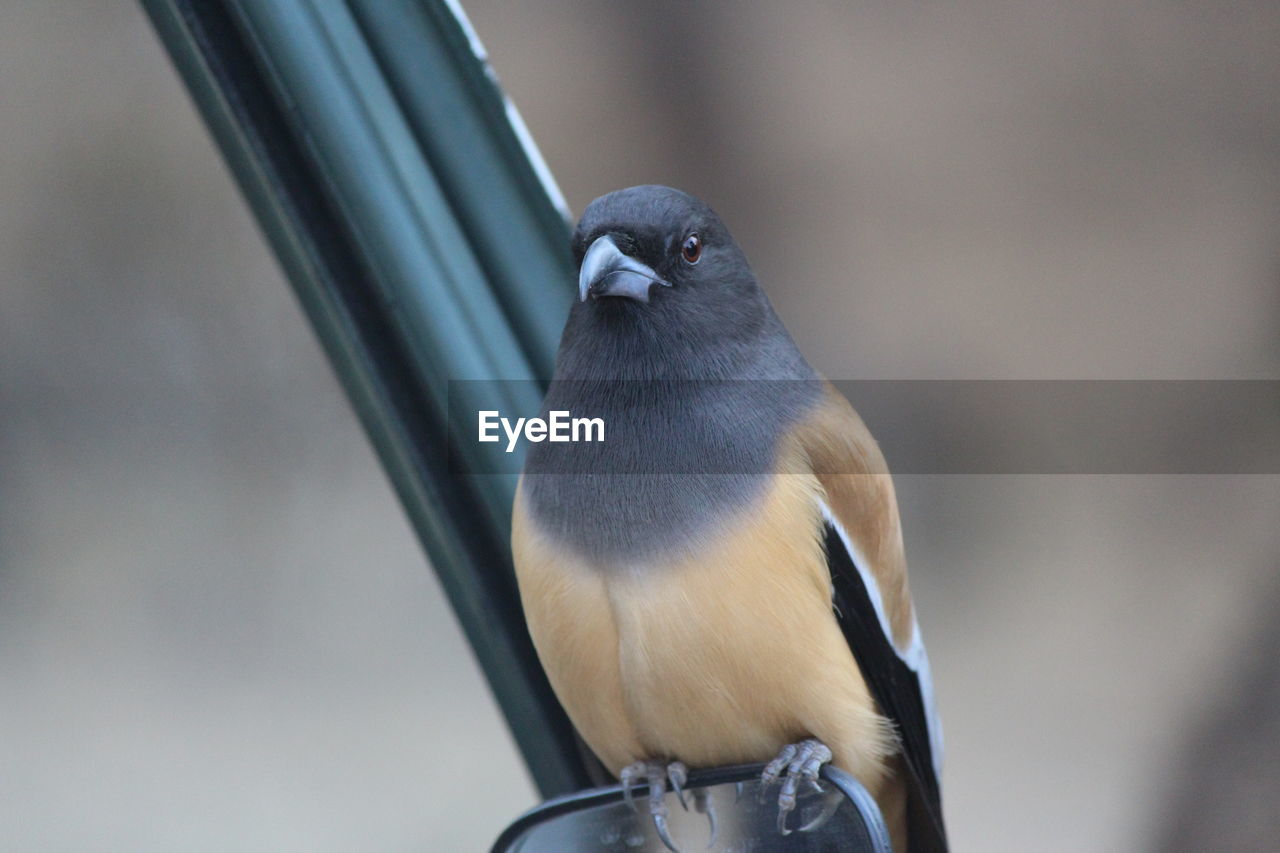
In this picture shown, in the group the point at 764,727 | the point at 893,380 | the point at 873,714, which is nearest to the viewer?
the point at 764,727

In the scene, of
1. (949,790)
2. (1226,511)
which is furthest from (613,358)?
(1226,511)

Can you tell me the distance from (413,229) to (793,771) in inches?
24.3

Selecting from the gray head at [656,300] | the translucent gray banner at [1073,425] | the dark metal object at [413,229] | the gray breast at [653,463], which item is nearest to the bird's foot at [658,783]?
the dark metal object at [413,229]

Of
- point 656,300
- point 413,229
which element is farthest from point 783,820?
point 413,229

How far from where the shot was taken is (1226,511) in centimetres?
316

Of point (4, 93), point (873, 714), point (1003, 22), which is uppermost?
point (4, 93)

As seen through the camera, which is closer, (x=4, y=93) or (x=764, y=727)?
(x=764, y=727)

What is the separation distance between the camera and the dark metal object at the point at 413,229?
3.75ft

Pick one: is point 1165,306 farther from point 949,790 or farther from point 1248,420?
point 949,790

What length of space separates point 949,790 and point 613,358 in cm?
231

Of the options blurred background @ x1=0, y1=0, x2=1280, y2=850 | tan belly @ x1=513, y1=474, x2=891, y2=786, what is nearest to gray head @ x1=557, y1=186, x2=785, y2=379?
tan belly @ x1=513, y1=474, x2=891, y2=786

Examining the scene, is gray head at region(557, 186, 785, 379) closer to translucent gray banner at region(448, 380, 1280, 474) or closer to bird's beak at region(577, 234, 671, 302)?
bird's beak at region(577, 234, 671, 302)

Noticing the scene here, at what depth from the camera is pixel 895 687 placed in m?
1.29

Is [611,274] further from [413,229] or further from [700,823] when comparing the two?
[700,823]
